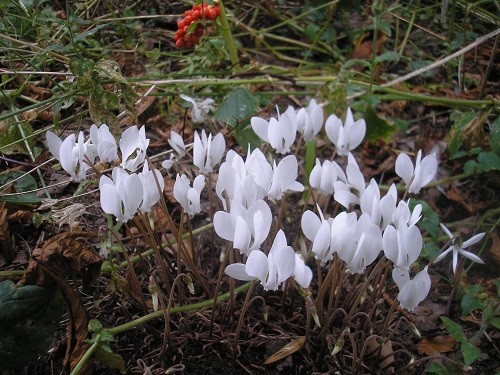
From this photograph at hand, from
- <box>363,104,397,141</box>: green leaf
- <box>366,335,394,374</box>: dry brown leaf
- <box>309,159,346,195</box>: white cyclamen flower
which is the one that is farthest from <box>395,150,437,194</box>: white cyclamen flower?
<box>363,104,397,141</box>: green leaf

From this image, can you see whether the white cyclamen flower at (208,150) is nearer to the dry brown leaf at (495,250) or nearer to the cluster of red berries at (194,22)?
the cluster of red berries at (194,22)

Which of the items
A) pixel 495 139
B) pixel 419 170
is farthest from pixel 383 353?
pixel 495 139

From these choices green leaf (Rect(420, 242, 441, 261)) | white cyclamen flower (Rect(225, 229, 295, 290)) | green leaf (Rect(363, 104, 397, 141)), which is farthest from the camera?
green leaf (Rect(363, 104, 397, 141))

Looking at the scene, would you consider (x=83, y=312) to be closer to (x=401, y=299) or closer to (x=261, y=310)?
(x=261, y=310)

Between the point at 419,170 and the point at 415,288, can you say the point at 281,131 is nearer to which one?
the point at 419,170

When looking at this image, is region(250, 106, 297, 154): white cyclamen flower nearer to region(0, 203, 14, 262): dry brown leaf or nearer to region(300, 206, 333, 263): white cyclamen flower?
region(300, 206, 333, 263): white cyclamen flower

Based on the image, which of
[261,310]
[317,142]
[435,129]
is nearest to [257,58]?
[317,142]
